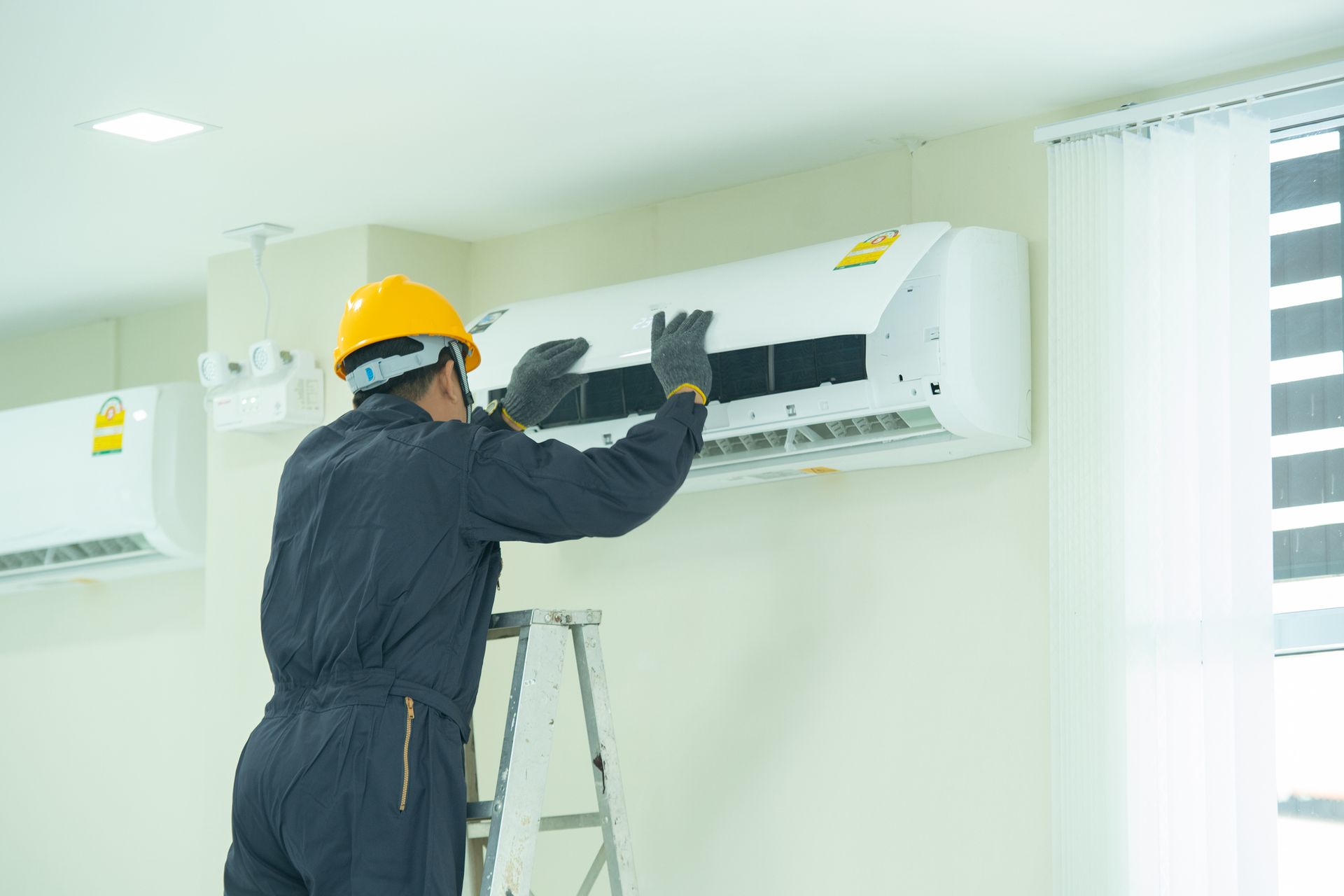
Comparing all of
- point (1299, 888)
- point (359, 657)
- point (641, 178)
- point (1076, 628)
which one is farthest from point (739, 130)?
point (1299, 888)

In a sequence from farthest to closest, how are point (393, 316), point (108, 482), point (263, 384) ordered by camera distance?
point (108, 482) < point (263, 384) < point (393, 316)

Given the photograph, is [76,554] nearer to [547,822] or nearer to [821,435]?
[547,822]

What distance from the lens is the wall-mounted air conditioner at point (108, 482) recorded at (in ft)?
13.4

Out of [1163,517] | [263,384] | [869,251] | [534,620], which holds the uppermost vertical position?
[869,251]

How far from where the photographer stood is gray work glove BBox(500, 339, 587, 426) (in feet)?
9.73

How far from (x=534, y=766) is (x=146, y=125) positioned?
154 cm

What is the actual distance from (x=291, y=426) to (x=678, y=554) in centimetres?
108

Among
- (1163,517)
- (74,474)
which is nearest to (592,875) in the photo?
(1163,517)

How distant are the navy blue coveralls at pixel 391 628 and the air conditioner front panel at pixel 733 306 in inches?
16.9

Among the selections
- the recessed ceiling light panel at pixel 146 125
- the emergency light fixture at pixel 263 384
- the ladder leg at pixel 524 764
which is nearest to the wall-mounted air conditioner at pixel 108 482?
the emergency light fixture at pixel 263 384

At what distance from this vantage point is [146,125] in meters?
2.99

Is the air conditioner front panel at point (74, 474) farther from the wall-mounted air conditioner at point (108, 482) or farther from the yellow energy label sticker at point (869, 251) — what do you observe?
the yellow energy label sticker at point (869, 251)

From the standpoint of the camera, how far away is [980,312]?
9.00 feet

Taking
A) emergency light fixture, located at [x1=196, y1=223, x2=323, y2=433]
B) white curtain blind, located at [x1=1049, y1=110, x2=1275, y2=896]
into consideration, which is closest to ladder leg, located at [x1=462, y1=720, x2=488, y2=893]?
white curtain blind, located at [x1=1049, y1=110, x2=1275, y2=896]
